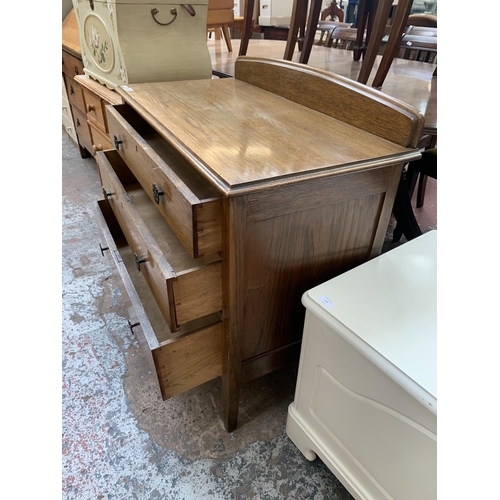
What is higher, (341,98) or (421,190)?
(341,98)

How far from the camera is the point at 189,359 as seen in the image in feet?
2.51

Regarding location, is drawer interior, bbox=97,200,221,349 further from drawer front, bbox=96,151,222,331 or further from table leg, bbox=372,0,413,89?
table leg, bbox=372,0,413,89

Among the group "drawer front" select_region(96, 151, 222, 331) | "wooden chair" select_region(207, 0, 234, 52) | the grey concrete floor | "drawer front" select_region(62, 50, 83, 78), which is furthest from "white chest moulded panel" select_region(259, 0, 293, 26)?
the grey concrete floor

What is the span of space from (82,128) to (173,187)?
1.93m

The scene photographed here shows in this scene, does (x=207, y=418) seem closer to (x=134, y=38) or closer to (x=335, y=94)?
(x=335, y=94)

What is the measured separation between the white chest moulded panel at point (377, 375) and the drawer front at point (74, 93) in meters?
1.84

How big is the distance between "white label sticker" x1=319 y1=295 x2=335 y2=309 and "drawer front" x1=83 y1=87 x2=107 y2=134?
4.13ft

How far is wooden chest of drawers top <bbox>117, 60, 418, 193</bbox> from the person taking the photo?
2.00 ft

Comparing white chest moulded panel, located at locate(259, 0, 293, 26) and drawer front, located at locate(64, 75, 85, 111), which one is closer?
drawer front, located at locate(64, 75, 85, 111)

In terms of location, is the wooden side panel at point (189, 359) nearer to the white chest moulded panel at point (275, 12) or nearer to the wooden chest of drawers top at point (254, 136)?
the wooden chest of drawers top at point (254, 136)

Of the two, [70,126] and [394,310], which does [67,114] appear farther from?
[394,310]

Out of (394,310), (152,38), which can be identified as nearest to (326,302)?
(394,310)

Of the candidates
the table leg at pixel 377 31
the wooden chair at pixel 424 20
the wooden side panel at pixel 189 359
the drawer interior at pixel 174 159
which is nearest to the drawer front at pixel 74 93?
the drawer interior at pixel 174 159

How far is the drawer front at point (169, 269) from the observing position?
2.17ft
